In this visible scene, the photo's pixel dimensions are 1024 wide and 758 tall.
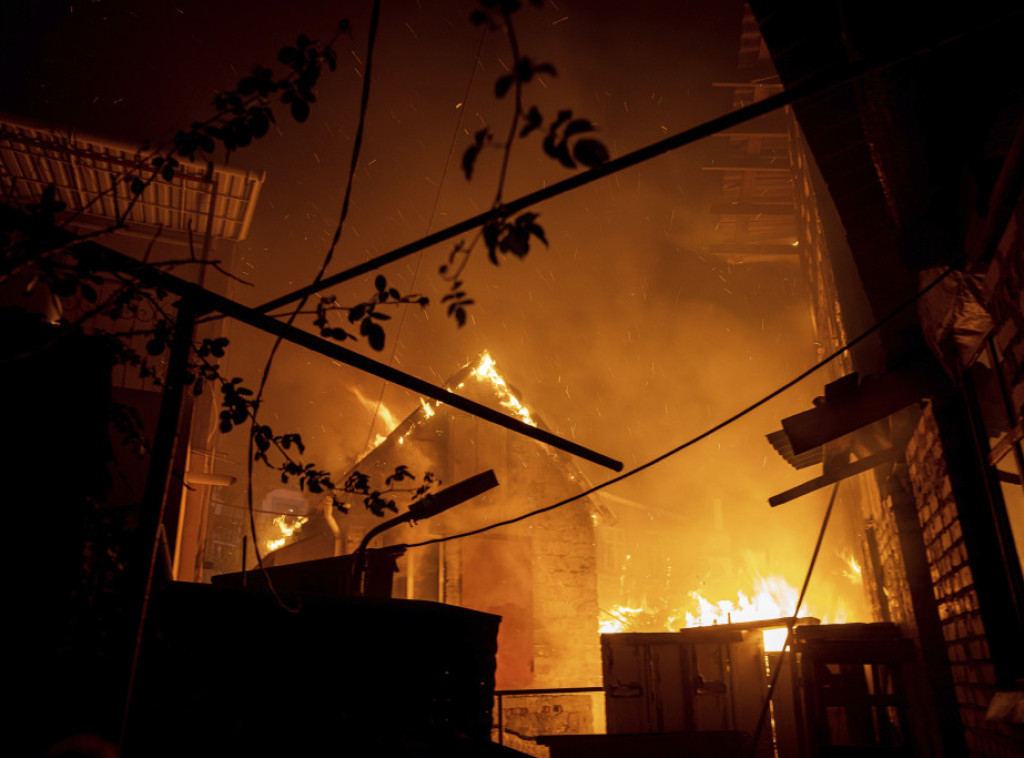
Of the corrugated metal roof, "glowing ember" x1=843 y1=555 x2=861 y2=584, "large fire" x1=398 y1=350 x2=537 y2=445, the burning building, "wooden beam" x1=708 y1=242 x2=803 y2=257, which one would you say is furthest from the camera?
"glowing ember" x1=843 y1=555 x2=861 y2=584

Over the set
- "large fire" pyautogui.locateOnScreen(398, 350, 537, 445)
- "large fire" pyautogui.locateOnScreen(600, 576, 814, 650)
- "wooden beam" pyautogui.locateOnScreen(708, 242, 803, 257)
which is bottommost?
"large fire" pyautogui.locateOnScreen(600, 576, 814, 650)

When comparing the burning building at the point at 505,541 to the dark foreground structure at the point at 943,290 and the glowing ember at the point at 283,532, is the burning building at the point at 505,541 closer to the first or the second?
the glowing ember at the point at 283,532

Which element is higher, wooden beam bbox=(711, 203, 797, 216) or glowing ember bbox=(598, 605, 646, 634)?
wooden beam bbox=(711, 203, 797, 216)

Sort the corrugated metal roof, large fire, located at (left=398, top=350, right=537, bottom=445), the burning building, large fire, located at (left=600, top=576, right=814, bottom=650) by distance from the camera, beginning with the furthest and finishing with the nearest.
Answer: large fire, located at (left=600, top=576, right=814, bottom=650), large fire, located at (left=398, top=350, right=537, bottom=445), the burning building, the corrugated metal roof

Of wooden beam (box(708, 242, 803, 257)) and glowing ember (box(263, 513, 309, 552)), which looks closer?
wooden beam (box(708, 242, 803, 257))

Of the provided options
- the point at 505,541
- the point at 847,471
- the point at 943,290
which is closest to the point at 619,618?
the point at 505,541

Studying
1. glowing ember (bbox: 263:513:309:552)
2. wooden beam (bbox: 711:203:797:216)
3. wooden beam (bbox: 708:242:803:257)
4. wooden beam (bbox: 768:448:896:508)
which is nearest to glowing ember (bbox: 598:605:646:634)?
glowing ember (bbox: 263:513:309:552)

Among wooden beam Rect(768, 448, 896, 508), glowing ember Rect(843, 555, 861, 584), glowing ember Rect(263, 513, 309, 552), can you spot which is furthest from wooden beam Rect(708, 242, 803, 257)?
glowing ember Rect(263, 513, 309, 552)

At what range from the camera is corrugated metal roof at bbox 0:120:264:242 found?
9195 mm

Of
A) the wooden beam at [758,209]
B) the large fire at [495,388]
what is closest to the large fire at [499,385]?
the large fire at [495,388]

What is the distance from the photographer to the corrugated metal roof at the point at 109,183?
9.20m

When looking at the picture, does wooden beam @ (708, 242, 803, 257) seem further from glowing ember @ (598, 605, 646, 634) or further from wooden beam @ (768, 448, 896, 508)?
glowing ember @ (598, 605, 646, 634)

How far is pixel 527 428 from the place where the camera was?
11.2 feet

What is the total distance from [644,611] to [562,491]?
37.4 feet
